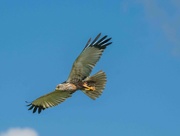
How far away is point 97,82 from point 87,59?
811 millimetres

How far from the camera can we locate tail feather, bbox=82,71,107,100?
19.8 meters

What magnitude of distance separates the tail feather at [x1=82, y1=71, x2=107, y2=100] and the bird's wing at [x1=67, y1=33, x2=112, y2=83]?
222mm

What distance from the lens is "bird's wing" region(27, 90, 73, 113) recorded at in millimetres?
20016

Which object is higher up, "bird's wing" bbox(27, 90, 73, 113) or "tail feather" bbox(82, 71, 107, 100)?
"tail feather" bbox(82, 71, 107, 100)

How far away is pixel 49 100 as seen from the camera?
2034 cm

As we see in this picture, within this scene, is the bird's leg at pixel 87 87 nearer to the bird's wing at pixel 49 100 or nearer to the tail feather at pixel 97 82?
the tail feather at pixel 97 82

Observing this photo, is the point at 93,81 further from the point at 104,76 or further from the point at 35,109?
the point at 35,109

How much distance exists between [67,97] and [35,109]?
1.06m

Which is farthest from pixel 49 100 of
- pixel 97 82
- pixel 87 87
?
pixel 97 82

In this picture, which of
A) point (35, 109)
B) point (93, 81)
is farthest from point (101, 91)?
point (35, 109)

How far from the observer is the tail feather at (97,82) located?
19844 millimetres

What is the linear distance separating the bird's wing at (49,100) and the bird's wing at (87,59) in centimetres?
51

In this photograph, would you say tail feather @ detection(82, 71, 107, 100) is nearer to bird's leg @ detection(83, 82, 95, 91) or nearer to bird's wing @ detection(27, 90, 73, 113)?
bird's leg @ detection(83, 82, 95, 91)

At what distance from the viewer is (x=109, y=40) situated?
65.8 ft
